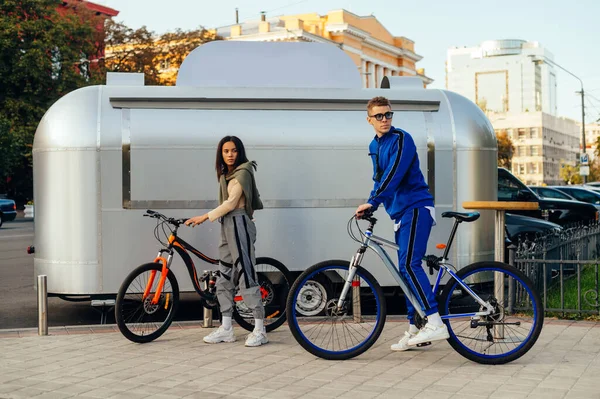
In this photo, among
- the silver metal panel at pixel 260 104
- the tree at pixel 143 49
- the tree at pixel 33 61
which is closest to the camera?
the silver metal panel at pixel 260 104

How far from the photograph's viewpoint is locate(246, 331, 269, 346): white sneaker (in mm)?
7312

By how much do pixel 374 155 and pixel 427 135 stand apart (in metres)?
2.51

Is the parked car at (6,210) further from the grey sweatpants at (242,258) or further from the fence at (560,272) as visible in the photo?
the grey sweatpants at (242,258)

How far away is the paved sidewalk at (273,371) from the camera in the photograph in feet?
18.6

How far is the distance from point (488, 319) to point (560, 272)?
8.58ft

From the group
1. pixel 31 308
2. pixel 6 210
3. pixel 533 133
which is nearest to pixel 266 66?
pixel 31 308

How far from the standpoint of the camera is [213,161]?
882 cm

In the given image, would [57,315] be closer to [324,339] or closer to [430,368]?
[324,339]

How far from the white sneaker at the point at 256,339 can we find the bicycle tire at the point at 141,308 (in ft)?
2.89

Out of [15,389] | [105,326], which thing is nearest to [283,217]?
[105,326]

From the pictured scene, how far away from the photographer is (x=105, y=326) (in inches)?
335

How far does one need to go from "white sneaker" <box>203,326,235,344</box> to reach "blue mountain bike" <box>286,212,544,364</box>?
941mm

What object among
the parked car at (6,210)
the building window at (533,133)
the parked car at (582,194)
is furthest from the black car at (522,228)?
the building window at (533,133)

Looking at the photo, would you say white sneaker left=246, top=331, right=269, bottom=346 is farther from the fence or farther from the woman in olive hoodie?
the fence
